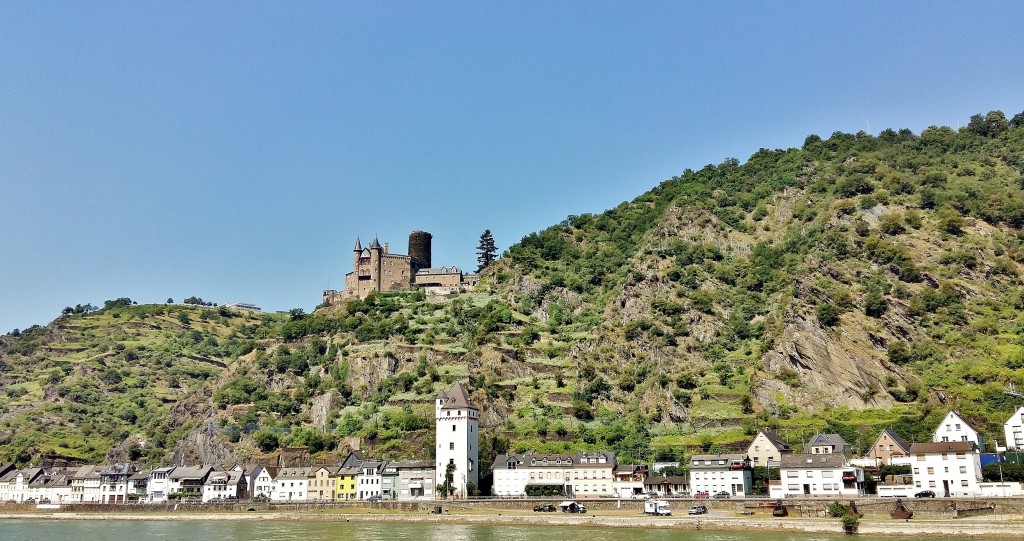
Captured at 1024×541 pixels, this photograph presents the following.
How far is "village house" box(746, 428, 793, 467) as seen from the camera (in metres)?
94.5

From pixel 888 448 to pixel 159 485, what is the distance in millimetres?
87156

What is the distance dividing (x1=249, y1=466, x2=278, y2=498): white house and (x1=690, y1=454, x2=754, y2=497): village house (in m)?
51.2

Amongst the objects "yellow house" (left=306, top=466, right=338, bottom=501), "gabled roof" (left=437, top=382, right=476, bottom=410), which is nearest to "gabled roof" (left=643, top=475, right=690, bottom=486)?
"gabled roof" (left=437, top=382, right=476, bottom=410)

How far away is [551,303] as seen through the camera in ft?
497

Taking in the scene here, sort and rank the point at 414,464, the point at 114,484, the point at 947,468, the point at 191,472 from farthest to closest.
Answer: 1. the point at 114,484
2. the point at 191,472
3. the point at 414,464
4. the point at 947,468

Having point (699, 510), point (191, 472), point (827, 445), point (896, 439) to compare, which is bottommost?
point (699, 510)

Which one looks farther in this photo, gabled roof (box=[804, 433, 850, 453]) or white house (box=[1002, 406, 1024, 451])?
gabled roof (box=[804, 433, 850, 453])

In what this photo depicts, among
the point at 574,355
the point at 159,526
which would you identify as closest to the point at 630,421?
the point at 574,355

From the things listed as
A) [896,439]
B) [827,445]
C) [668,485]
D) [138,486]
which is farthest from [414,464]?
[896,439]

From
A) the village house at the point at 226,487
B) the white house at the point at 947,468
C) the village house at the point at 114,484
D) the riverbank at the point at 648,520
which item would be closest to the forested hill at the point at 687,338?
the village house at the point at 226,487

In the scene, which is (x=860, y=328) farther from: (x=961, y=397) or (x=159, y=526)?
(x=159, y=526)

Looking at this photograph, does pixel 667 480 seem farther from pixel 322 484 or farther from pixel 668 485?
pixel 322 484

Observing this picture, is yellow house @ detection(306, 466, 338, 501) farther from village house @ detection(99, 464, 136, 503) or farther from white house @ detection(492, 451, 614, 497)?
village house @ detection(99, 464, 136, 503)

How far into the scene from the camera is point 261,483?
112125 millimetres
